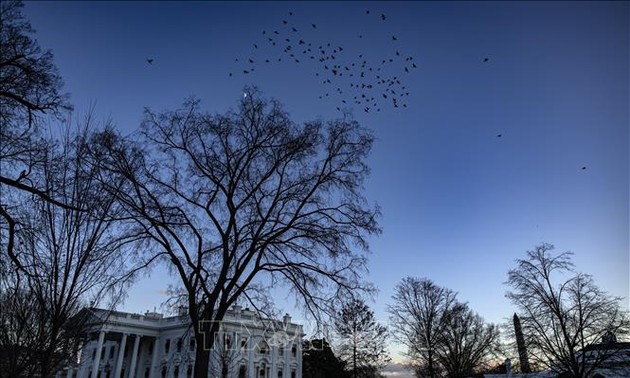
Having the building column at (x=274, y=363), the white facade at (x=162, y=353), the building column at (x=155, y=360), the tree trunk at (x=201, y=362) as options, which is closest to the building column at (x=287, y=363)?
the white facade at (x=162, y=353)

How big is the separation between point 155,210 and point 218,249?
283cm

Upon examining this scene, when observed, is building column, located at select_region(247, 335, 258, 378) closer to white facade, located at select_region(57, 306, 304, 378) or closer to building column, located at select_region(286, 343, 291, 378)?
white facade, located at select_region(57, 306, 304, 378)

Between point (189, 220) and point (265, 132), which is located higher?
point (265, 132)

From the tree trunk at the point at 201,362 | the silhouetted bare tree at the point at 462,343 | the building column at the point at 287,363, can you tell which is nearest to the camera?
the tree trunk at the point at 201,362

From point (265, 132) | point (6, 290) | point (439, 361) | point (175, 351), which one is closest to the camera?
point (6, 290)

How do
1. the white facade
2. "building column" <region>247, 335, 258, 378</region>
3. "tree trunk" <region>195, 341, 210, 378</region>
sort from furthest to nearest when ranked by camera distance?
"building column" <region>247, 335, 258, 378</region> → the white facade → "tree trunk" <region>195, 341, 210, 378</region>

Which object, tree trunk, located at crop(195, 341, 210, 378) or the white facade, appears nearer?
tree trunk, located at crop(195, 341, 210, 378)

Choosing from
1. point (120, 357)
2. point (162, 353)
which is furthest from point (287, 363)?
point (120, 357)

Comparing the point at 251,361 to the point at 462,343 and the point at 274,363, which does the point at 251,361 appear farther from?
the point at 462,343

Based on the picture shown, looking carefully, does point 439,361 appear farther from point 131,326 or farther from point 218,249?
point 131,326

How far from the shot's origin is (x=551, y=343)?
29.1 meters

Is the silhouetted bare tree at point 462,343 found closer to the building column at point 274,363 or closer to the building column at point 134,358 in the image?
the building column at point 274,363

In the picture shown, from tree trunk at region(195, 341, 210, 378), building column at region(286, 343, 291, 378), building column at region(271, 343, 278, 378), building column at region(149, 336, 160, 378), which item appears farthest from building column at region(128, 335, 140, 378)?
tree trunk at region(195, 341, 210, 378)

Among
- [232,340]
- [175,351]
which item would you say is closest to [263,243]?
[232,340]
